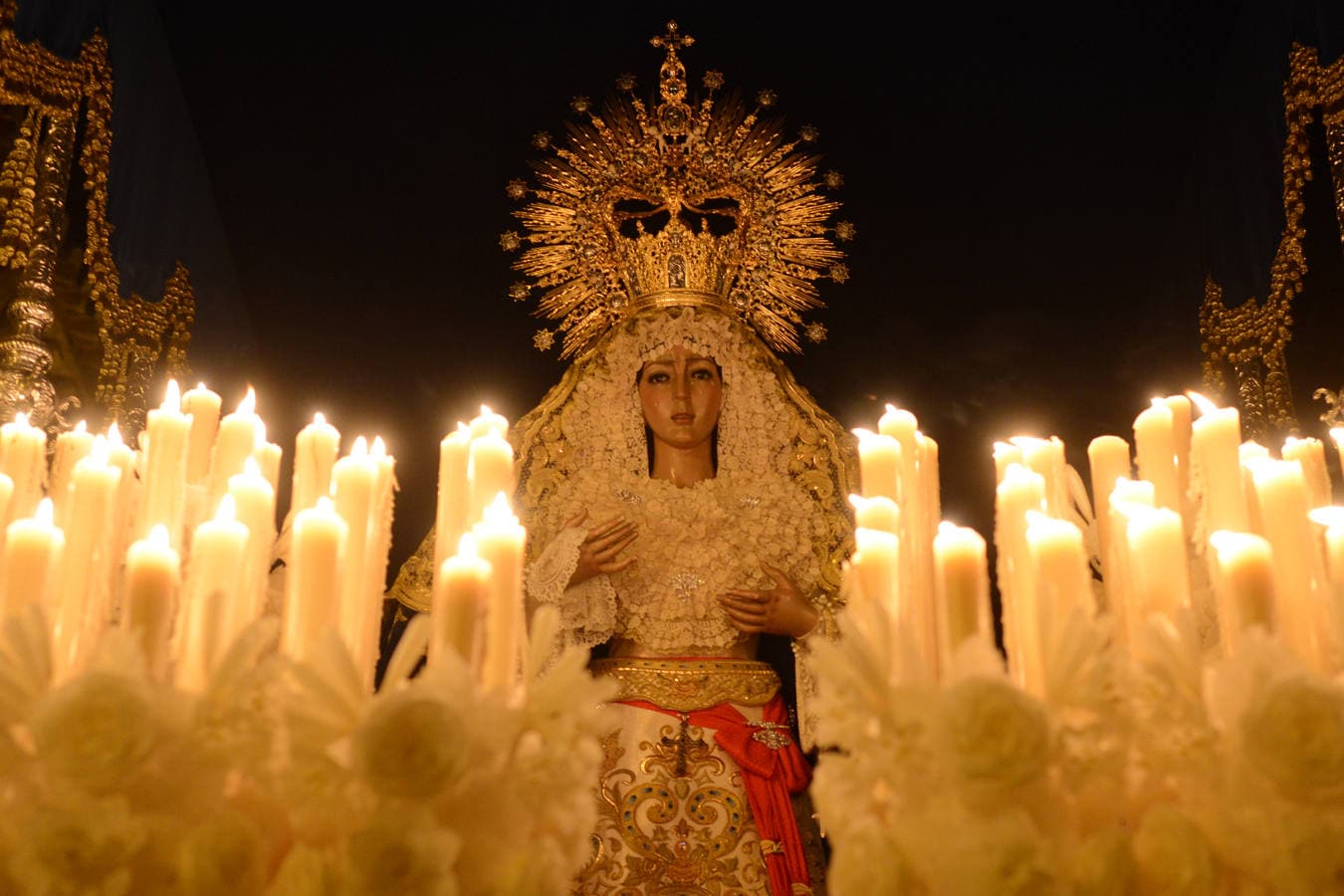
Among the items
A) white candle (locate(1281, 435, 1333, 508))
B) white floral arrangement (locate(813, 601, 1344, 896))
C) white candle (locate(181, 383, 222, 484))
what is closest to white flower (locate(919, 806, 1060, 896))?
white floral arrangement (locate(813, 601, 1344, 896))

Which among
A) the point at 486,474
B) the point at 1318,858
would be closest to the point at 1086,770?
the point at 1318,858

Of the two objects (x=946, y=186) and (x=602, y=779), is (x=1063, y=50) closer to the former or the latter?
(x=946, y=186)

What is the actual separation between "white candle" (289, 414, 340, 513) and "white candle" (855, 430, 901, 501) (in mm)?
612

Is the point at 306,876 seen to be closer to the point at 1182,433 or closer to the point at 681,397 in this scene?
the point at 1182,433

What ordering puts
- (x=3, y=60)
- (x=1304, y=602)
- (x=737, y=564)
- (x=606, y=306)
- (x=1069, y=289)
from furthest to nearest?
(x=1069, y=289) < (x=606, y=306) < (x=737, y=564) < (x=3, y=60) < (x=1304, y=602)

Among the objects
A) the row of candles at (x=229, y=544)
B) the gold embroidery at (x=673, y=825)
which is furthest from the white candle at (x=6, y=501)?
the gold embroidery at (x=673, y=825)

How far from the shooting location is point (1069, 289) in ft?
11.8

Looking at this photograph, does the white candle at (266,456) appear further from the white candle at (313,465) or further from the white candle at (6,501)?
the white candle at (6,501)

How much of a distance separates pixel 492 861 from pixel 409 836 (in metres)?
0.08

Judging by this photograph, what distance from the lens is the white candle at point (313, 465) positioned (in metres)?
1.42

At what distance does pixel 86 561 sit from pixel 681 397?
192cm

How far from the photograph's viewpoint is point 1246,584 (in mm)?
1111

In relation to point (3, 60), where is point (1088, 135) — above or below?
above

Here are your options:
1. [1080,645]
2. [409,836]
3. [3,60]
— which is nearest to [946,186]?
[3,60]
